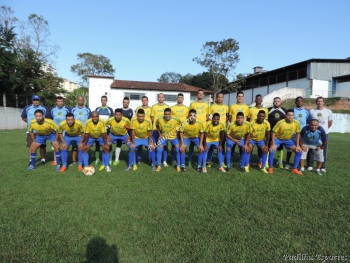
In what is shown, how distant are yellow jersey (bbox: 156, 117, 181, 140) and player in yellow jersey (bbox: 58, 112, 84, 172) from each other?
2.10 meters

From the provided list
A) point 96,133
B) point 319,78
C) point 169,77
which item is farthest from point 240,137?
point 169,77

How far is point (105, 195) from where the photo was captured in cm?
406

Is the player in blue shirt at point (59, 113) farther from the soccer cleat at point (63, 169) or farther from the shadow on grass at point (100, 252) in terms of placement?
the shadow on grass at point (100, 252)

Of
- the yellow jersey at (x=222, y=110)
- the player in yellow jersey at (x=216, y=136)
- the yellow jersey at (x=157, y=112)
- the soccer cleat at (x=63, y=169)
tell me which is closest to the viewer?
the soccer cleat at (x=63, y=169)

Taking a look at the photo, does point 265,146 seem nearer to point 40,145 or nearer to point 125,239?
point 125,239

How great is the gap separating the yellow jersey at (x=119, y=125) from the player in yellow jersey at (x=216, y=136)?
Result: 2.16m

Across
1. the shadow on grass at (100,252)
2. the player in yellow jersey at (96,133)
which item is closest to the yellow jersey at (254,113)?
the player in yellow jersey at (96,133)

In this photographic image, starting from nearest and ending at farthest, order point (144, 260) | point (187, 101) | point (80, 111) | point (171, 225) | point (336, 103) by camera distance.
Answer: point (144, 260), point (171, 225), point (80, 111), point (336, 103), point (187, 101)

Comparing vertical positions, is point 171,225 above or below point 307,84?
below

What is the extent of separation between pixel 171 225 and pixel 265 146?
12.7ft

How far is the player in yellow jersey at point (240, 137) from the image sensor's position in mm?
5867

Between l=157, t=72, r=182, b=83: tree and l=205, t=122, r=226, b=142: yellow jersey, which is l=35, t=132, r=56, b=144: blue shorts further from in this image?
l=157, t=72, r=182, b=83: tree

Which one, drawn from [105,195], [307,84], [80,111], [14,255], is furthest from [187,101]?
[14,255]

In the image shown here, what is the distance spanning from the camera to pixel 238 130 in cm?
597
